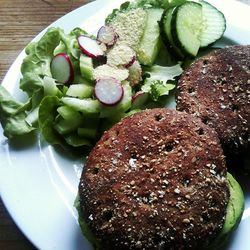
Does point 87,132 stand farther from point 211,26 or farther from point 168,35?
point 211,26

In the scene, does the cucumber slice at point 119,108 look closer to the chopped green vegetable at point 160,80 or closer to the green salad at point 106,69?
the green salad at point 106,69

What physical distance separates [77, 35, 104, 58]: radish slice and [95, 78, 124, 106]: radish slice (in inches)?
7.1

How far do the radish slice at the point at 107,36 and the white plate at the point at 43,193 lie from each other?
17.7 inches

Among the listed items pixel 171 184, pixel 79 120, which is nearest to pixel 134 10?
pixel 79 120

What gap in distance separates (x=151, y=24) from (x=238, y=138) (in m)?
0.79

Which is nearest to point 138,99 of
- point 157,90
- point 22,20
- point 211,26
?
point 157,90

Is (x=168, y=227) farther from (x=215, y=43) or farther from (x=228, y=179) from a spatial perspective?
(x=215, y=43)

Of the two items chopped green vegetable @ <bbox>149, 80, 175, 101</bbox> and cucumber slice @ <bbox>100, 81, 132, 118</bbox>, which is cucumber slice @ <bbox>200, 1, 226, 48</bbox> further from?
cucumber slice @ <bbox>100, 81, 132, 118</bbox>

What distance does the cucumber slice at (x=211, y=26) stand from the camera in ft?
8.58

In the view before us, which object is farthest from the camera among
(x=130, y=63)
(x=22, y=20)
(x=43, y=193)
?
(x=22, y=20)

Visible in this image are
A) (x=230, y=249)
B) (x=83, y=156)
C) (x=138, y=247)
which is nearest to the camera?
(x=138, y=247)

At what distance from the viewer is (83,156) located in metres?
2.31

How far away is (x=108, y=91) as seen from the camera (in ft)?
7.68

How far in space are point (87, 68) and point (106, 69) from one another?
0.08m
